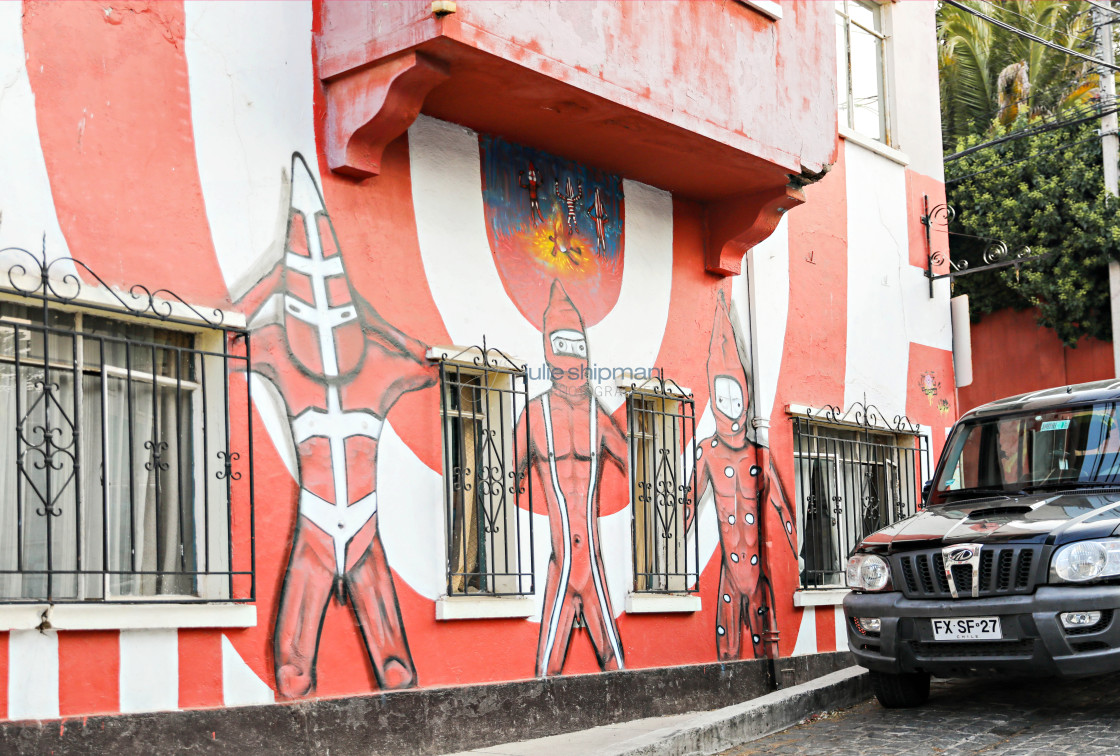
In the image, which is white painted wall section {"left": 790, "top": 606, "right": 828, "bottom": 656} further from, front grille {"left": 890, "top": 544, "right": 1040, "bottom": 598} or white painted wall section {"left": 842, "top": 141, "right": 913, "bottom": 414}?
front grille {"left": 890, "top": 544, "right": 1040, "bottom": 598}

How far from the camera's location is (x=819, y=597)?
39.5ft

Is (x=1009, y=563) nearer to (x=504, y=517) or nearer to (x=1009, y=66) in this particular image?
(x=504, y=517)

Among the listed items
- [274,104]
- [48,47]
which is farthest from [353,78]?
[48,47]

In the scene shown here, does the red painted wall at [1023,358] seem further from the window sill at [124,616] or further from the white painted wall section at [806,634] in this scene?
the window sill at [124,616]

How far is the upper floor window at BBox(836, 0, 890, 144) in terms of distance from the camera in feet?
44.7

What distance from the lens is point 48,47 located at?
267 inches

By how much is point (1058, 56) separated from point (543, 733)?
19743mm

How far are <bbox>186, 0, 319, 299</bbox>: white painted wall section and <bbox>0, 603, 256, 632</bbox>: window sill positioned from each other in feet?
6.15

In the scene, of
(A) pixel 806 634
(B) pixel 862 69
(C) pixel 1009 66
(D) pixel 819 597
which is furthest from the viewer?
(C) pixel 1009 66

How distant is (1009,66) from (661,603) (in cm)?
1773

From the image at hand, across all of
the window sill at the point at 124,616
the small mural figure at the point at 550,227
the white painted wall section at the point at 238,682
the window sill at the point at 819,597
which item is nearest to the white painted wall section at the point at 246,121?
the small mural figure at the point at 550,227

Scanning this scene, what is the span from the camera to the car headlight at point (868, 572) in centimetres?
821

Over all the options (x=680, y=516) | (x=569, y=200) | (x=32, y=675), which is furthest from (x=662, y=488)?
(x=32, y=675)

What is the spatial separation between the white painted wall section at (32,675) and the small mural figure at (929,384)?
10.2m
